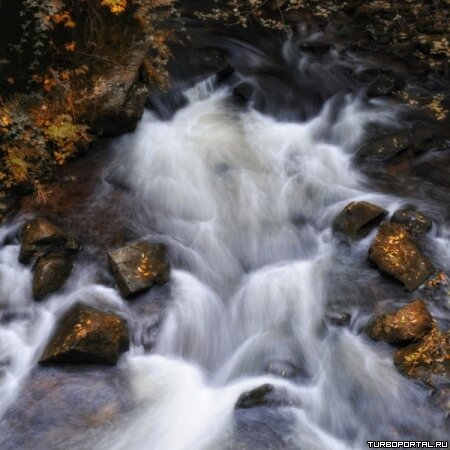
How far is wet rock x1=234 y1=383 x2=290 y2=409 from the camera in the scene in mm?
5066

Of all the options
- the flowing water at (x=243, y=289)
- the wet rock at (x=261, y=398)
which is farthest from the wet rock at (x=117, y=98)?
the wet rock at (x=261, y=398)

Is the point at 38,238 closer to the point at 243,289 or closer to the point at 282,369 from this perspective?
the point at 243,289

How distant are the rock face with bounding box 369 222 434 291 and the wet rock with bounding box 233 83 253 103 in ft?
14.0

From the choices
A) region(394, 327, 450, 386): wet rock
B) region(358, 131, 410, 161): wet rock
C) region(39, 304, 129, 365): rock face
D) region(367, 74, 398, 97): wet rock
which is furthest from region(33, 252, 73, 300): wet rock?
region(367, 74, 398, 97): wet rock

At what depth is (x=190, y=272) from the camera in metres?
6.66

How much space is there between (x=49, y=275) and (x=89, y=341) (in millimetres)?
1273

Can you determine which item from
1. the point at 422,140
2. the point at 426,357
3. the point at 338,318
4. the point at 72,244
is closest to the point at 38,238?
the point at 72,244

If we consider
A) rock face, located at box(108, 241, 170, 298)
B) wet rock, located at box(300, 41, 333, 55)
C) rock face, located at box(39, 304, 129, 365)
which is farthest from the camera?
wet rock, located at box(300, 41, 333, 55)

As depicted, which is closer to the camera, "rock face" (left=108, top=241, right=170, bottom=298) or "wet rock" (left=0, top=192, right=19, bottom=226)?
"rock face" (left=108, top=241, right=170, bottom=298)

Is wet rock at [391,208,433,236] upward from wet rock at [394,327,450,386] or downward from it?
upward

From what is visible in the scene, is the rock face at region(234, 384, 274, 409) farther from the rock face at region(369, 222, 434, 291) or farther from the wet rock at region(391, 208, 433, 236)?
the wet rock at region(391, 208, 433, 236)

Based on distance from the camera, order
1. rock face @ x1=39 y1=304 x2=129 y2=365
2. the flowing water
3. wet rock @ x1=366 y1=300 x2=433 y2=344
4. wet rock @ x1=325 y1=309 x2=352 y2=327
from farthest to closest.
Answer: wet rock @ x1=325 y1=309 x2=352 y2=327, wet rock @ x1=366 y1=300 x2=433 y2=344, rock face @ x1=39 y1=304 x2=129 y2=365, the flowing water

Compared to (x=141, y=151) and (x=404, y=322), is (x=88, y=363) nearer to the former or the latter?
(x=404, y=322)

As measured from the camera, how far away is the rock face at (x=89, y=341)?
5293 mm
